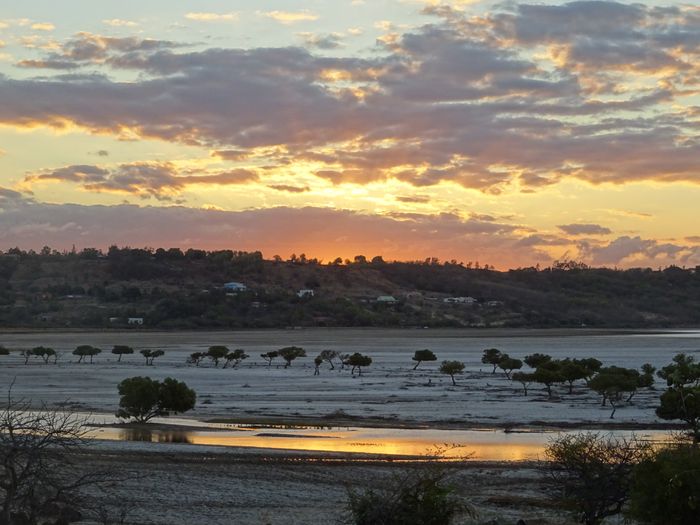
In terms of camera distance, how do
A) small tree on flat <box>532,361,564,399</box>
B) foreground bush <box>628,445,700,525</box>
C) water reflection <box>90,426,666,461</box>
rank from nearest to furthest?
foreground bush <box>628,445,700,525</box> → water reflection <box>90,426,666,461</box> → small tree on flat <box>532,361,564,399</box>

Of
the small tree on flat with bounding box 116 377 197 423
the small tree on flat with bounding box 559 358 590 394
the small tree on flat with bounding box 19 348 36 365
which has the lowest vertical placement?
the small tree on flat with bounding box 19 348 36 365

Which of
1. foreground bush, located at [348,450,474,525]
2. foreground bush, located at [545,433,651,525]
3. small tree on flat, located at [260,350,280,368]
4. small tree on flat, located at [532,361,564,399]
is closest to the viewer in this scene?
foreground bush, located at [348,450,474,525]

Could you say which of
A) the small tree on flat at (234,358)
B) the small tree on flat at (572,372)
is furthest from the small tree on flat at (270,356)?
the small tree on flat at (572,372)

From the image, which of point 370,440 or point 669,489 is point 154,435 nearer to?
point 370,440

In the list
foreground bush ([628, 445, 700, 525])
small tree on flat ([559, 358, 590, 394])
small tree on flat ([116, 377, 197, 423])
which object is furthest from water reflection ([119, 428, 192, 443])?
small tree on flat ([559, 358, 590, 394])

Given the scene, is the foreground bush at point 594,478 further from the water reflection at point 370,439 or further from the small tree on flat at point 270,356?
the small tree on flat at point 270,356

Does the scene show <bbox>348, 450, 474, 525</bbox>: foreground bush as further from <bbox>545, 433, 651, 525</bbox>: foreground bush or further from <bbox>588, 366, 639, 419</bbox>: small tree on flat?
<bbox>588, 366, 639, 419</bbox>: small tree on flat

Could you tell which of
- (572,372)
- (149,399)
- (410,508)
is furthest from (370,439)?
(572,372)

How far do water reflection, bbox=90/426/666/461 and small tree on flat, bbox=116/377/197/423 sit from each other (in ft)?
8.63

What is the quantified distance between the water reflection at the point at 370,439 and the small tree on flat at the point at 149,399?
8.63 feet

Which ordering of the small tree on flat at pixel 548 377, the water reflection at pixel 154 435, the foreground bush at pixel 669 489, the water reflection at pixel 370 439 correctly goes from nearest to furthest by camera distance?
the foreground bush at pixel 669 489, the water reflection at pixel 370 439, the water reflection at pixel 154 435, the small tree on flat at pixel 548 377

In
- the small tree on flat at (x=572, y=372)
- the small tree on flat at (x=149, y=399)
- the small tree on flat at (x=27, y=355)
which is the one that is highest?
the small tree on flat at (x=572, y=372)

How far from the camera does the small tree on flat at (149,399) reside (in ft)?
153

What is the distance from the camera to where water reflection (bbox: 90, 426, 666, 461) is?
3750 cm
